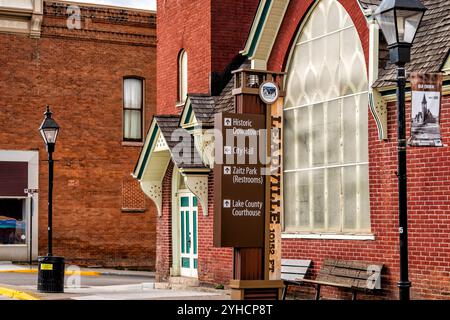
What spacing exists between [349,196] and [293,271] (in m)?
2.15

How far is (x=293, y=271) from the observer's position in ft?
63.0

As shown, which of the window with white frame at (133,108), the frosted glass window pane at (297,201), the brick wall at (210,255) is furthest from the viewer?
the window with white frame at (133,108)

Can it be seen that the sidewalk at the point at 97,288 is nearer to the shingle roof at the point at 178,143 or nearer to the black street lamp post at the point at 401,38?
the shingle roof at the point at 178,143

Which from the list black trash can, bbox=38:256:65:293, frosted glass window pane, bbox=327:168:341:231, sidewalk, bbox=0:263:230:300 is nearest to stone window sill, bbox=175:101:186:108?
sidewalk, bbox=0:263:230:300

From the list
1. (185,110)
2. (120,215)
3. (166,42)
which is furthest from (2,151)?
(185,110)

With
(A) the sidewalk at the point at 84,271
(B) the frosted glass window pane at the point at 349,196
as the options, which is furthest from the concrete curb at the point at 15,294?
(A) the sidewalk at the point at 84,271

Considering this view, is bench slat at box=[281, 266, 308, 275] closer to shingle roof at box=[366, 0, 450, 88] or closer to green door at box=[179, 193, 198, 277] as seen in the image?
shingle roof at box=[366, 0, 450, 88]

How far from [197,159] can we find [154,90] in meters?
15.4

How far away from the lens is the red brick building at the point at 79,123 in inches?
1399

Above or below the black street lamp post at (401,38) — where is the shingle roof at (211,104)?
above

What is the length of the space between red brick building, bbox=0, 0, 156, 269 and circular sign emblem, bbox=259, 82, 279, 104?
72.2 feet

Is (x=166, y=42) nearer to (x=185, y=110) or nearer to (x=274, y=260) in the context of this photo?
(x=185, y=110)

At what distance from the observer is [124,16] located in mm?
37656

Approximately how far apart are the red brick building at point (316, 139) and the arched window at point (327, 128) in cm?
3
